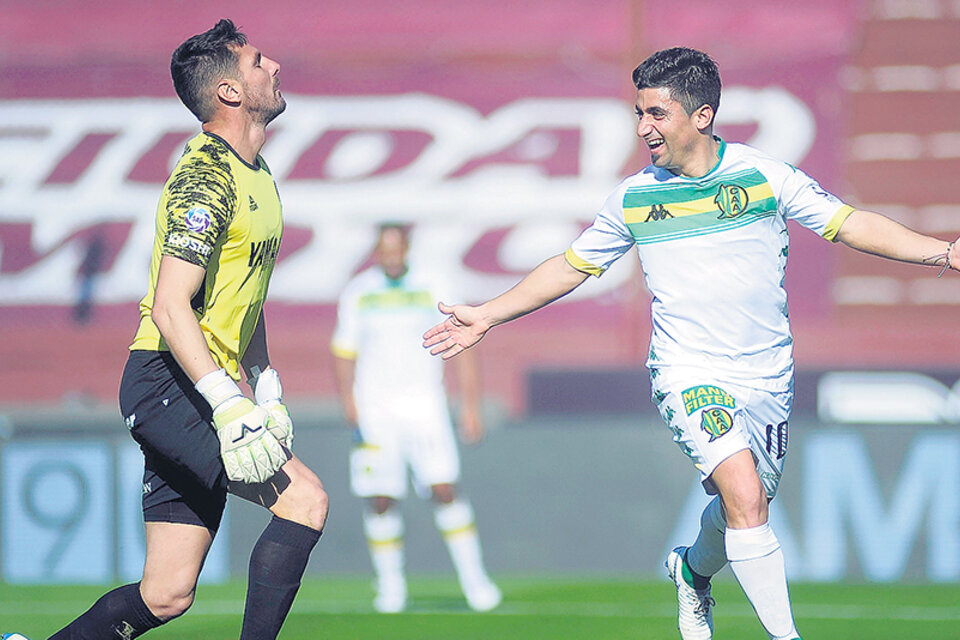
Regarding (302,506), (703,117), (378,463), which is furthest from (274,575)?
(378,463)

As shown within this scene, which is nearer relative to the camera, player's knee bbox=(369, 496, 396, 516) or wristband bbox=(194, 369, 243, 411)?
wristband bbox=(194, 369, 243, 411)

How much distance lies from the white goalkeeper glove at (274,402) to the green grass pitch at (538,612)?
88.9 inches

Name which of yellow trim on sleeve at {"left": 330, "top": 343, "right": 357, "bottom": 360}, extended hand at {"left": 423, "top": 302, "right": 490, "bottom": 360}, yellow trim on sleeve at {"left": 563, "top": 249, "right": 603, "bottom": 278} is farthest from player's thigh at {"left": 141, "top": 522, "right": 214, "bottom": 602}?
yellow trim on sleeve at {"left": 330, "top": 343, "right": 357, "bottom": 360}

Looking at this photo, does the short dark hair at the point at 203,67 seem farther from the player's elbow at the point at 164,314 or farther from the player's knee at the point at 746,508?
the player's knee at the point at 746,508

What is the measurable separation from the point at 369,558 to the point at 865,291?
6.37 m

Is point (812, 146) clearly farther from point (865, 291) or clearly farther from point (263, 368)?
point (263, 368)

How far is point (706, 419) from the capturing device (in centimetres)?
432

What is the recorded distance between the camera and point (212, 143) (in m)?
3.99

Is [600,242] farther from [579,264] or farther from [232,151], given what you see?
[232,151]

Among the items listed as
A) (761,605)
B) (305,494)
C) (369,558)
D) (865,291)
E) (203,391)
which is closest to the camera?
(203,391)

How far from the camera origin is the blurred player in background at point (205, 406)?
145 inches

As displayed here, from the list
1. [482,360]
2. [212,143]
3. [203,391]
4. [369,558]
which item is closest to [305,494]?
[203,391]

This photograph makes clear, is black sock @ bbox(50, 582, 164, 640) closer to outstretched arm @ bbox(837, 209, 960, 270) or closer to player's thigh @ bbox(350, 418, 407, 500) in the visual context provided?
outstretched arm @ bbox(837, 209, 960, 270)

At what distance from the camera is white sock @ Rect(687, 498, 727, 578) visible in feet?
15.0
